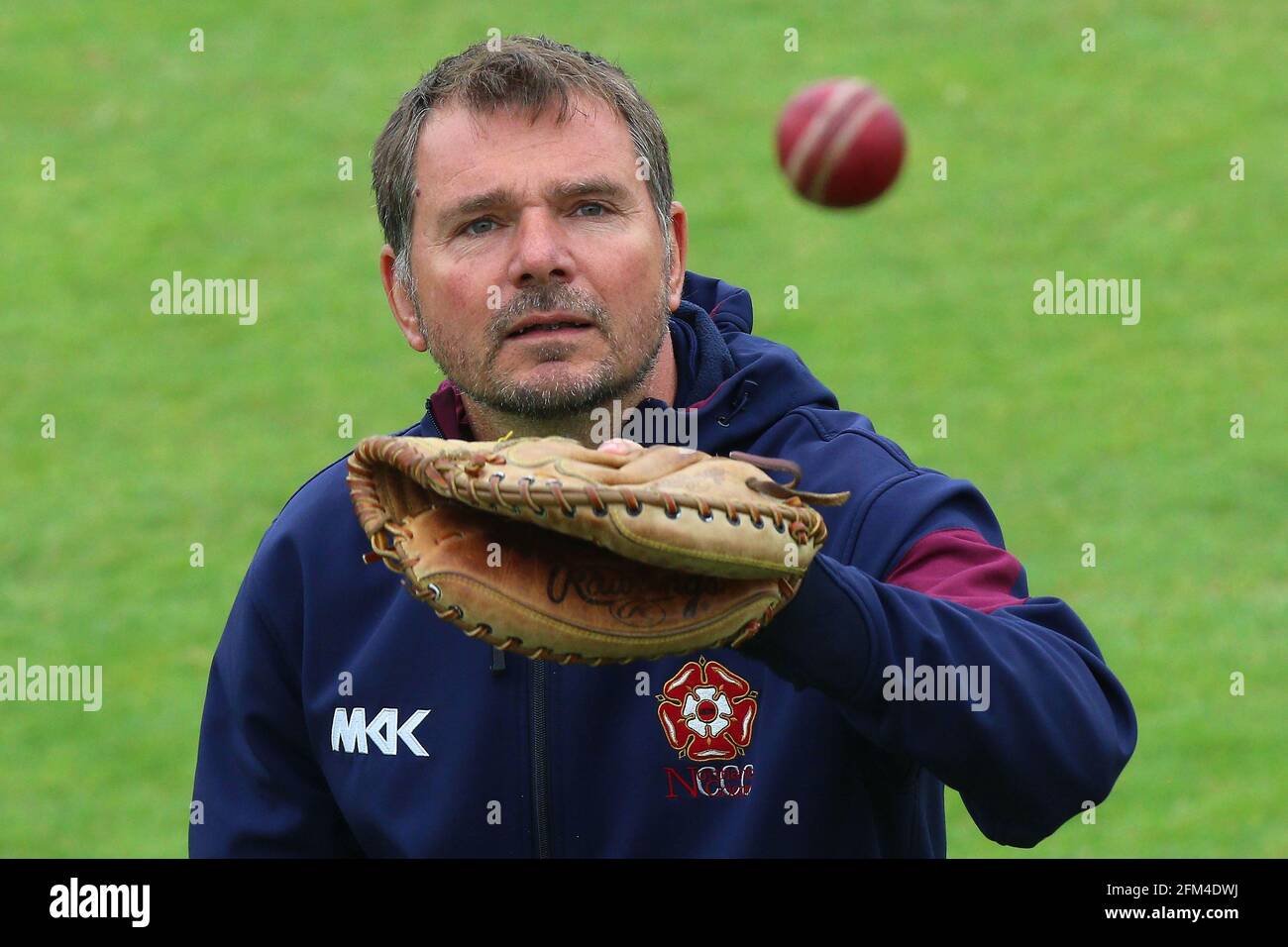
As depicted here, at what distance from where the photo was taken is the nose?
3.36 m

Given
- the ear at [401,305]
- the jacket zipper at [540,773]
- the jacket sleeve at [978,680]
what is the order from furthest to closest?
the ear at [401,305] → the jacket zipper at [540,773] → the jacket sleeve at [978,680]

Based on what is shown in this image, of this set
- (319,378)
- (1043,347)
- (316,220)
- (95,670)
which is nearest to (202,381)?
(319,378)

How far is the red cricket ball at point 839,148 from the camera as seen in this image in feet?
16.5

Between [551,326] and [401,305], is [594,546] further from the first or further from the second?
[401,305]

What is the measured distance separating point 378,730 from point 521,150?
3.09 feet

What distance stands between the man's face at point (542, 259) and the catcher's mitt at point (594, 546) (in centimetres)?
55

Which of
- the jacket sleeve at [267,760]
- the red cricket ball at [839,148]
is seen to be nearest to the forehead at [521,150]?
the jacket sleeve at [267,760]

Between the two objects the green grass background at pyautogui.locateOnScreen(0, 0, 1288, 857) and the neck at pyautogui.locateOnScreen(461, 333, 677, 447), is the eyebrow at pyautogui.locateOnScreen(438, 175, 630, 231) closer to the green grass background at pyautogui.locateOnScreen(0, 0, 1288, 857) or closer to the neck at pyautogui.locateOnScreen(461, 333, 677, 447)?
the neck at pyautogui.locateOnScreen(461, 333, 677, 447)

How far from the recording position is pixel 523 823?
132 inches

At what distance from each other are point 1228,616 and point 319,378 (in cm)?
463

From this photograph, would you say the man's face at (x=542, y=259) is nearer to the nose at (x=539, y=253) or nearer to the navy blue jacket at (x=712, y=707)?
the nose at (x=539, y=253)

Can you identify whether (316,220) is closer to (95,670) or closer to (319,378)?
(319,378)

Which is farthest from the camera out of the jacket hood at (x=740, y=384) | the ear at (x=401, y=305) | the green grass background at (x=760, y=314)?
the green grass background at (x=760, y=314)

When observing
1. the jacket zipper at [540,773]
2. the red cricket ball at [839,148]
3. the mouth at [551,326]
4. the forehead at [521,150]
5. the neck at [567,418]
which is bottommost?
the jacket zipper at [540,773]
